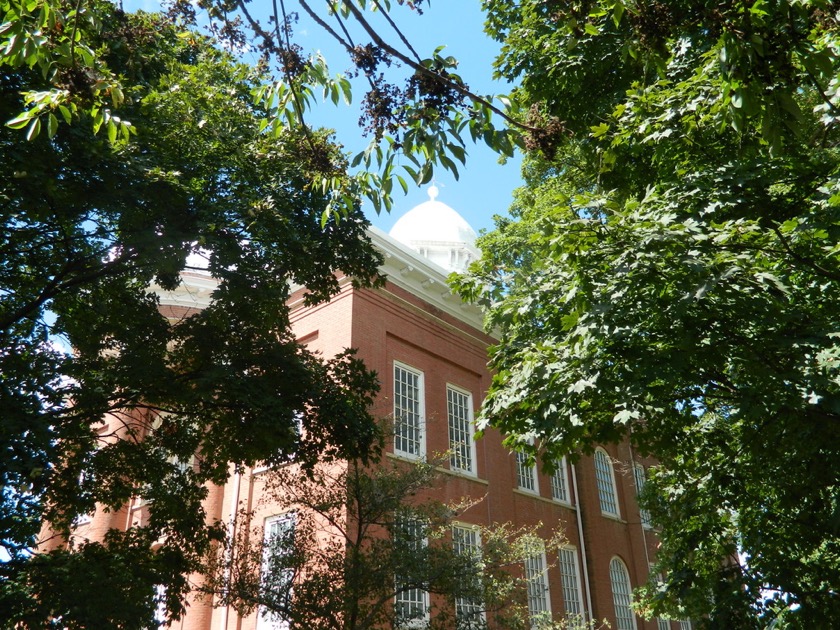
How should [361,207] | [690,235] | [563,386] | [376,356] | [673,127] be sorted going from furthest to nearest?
[376,356] → [361,207] → [673,127] → [563,386] → [690,235]

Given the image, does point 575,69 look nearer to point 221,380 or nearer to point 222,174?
point 222,174

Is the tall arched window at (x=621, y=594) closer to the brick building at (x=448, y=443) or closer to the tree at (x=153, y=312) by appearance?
the brick building at (x=448, y=443)

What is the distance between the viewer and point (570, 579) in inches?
888

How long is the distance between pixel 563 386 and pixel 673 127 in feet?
11.3

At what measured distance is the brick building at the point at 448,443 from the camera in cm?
1812

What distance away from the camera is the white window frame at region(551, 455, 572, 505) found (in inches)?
933

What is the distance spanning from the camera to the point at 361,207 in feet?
36.9

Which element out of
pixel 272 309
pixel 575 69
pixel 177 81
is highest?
pixel 575 69

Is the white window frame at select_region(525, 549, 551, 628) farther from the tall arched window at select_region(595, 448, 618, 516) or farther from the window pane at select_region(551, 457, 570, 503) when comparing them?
the tall arched window at select_region(595, 448, 618, 516)

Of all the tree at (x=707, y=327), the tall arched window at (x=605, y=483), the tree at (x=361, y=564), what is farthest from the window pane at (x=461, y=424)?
the tree at (x=707, y=327)

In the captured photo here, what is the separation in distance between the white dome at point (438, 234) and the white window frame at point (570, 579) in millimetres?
12488

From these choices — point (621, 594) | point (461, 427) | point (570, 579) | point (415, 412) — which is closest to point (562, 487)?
point (570, 579)

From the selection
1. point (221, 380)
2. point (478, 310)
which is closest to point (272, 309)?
point (221, 380)

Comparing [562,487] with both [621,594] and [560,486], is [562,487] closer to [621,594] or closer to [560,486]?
[560,486]
